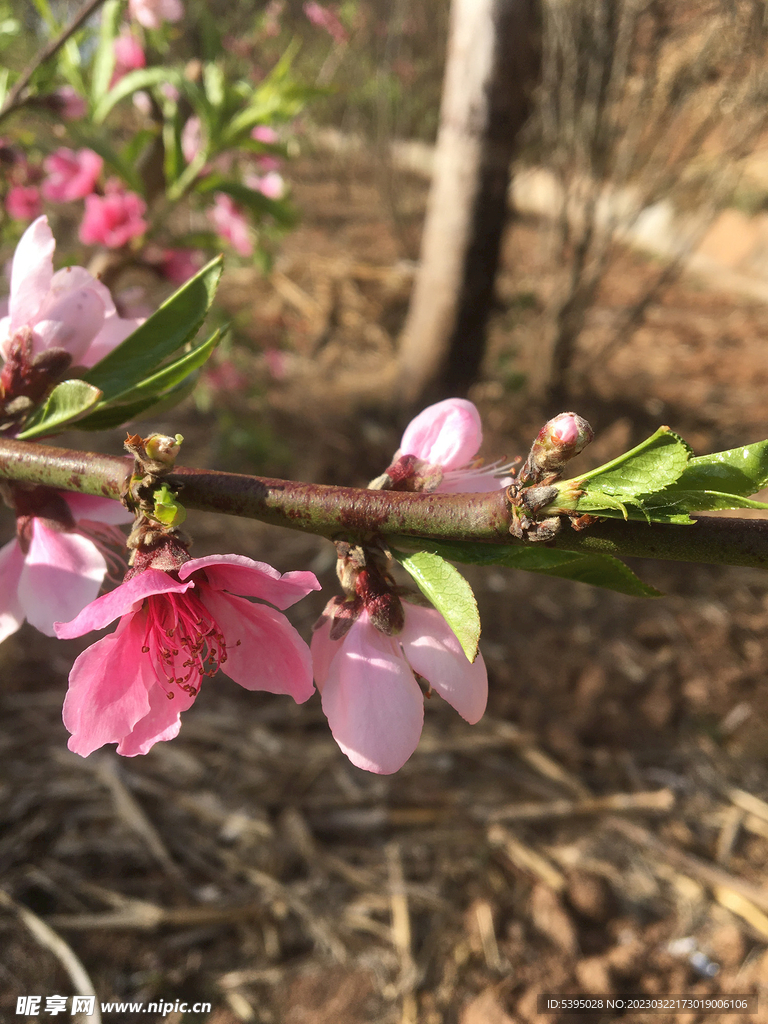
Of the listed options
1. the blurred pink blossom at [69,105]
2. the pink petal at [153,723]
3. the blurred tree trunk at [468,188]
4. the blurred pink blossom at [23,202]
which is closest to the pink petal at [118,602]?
the pink petal at [153,723]

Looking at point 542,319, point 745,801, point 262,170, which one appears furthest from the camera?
point 542,319

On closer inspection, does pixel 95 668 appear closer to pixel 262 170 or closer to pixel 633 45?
pixel 262 170

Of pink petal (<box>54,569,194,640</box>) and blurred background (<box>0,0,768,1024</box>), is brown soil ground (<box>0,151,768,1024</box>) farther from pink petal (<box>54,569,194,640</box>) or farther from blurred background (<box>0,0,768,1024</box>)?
pink petal (<box>54,569,194,640</box>)

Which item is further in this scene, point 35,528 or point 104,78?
point 104,78

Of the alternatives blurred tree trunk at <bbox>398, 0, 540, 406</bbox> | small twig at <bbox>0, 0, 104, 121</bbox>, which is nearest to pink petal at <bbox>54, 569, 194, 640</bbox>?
small twig at <bbox>0, 0, 104, 121</bbox>

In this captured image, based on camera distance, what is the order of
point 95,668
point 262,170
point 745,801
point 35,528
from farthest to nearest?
point 262,170 < point 745,801 < point 35,528 < point 95,668

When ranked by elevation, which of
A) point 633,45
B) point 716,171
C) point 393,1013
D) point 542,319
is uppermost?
point 633,45

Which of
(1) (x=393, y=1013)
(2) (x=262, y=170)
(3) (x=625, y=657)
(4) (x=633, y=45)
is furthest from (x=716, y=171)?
(1) (x=393, y=1013)
